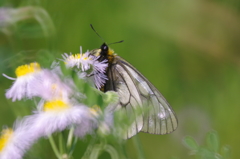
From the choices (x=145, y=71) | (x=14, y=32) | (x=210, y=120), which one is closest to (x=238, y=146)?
(x=210, y=120)

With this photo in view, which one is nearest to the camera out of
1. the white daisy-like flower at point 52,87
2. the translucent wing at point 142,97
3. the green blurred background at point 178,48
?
the white daisy-like flower at point 52,87

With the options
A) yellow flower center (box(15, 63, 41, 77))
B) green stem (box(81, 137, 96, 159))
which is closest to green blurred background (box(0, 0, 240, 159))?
yellow flower center (box(15, 63, 41, 77))

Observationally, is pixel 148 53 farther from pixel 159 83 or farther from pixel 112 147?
pixel 112 147

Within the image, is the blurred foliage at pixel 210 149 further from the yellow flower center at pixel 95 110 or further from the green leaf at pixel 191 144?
the yellow flower center at pixel 95 110

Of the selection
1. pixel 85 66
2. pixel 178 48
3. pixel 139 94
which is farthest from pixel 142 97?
pixel 178 48

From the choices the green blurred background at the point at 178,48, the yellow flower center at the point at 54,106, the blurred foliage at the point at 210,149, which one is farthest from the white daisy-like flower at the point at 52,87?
the green blurred background at the point at 178,48

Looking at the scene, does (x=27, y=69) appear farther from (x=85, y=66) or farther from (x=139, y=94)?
(x=139, y=94)
